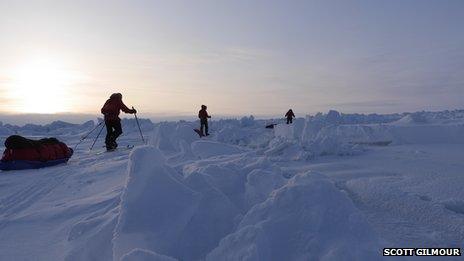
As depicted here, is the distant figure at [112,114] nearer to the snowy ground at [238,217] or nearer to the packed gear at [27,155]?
the packed gear at [27,155]

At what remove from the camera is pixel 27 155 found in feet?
24.6

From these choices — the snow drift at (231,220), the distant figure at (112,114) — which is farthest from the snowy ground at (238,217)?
the distant figure at (112,114)

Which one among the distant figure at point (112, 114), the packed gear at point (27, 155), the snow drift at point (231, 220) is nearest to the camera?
the snow drift at point (231, 220)

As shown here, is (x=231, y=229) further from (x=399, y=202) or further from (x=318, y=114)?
(x=318, y=114)

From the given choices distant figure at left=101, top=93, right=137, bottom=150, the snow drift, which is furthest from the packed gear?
the snow drift

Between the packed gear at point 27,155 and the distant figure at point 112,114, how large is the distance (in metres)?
2.21

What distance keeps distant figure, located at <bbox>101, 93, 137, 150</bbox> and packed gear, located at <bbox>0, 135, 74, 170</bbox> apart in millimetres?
2207

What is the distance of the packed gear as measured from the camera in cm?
740

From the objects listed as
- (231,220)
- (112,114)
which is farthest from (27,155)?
(231,220)

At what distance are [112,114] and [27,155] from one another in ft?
9.81

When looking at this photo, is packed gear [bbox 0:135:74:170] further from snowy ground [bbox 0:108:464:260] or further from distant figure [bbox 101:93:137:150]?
snowy ground [bbox 0:108:464:260]

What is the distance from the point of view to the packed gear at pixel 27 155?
7398 mm

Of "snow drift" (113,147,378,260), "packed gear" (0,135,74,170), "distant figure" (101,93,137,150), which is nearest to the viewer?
"snow drift" (113,147,378,260)

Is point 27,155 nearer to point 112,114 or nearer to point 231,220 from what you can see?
point 112,114
